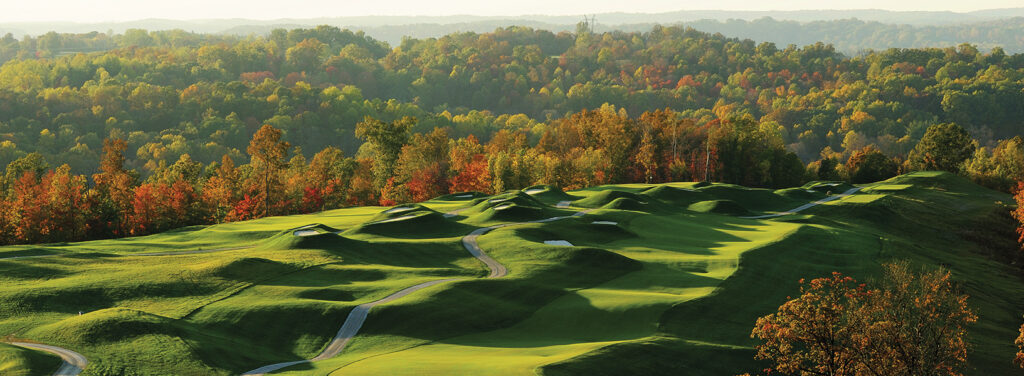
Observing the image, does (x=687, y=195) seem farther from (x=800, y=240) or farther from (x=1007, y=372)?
(x=1007, y=372)

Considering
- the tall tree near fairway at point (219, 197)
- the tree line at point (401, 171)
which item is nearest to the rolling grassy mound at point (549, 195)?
the tree line at point (401, 171)

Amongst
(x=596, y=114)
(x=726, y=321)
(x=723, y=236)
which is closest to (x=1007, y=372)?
(x=726, y=321)

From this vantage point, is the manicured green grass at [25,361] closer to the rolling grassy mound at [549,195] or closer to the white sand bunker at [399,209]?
the white sand bunker at [399,209]

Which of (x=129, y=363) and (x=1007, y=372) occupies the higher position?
(x=129, y=363)

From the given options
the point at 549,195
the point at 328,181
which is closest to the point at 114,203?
the point at 328,181

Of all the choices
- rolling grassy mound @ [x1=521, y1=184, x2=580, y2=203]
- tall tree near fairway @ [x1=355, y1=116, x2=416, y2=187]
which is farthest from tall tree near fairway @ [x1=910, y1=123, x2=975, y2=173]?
tall tree near fairway @ [x1=355, y1=116, x2=416, y2=187]

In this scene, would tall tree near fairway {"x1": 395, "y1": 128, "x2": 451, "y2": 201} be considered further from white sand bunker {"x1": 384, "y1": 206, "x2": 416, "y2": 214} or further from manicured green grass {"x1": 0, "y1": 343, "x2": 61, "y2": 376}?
manicured green grass {"x1": 0, "y1": 343, "x2": 61, "y2": 376}
